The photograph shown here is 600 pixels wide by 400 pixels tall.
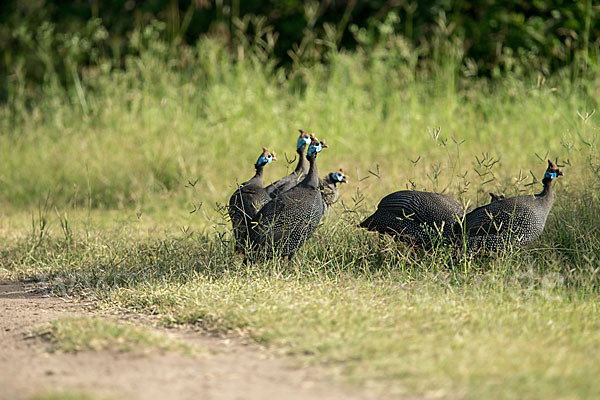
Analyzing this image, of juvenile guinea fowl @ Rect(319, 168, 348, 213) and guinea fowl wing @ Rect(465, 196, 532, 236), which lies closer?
guinea fowl wing @ Rect(465, 196, 532, 236)

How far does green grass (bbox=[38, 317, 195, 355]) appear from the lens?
3.44 meters

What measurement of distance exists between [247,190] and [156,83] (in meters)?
4.87

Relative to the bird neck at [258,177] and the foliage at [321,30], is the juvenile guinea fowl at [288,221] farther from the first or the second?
the foliage at [321,30]

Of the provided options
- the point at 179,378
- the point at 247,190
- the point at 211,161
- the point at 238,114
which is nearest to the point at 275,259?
the point at 247,190

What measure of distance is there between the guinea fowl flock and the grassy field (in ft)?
0.39

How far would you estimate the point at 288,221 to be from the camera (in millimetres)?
4699

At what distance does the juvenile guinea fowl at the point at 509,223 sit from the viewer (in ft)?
15.1

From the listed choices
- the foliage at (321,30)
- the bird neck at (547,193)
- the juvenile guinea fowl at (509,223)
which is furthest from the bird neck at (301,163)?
the foliage at (321,30)

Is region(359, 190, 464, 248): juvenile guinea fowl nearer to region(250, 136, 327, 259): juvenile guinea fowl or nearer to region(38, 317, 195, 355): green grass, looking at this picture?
region(250, 136, 327, 259): juvenile guinea fowl

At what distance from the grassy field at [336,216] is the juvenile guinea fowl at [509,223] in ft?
0.38

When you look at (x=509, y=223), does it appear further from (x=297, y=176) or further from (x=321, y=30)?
(x=321, y=30)

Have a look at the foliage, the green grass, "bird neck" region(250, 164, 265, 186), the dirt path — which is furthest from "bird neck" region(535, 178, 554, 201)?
the foliage

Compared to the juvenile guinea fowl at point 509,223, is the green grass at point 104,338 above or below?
below

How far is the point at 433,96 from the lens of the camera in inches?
362
